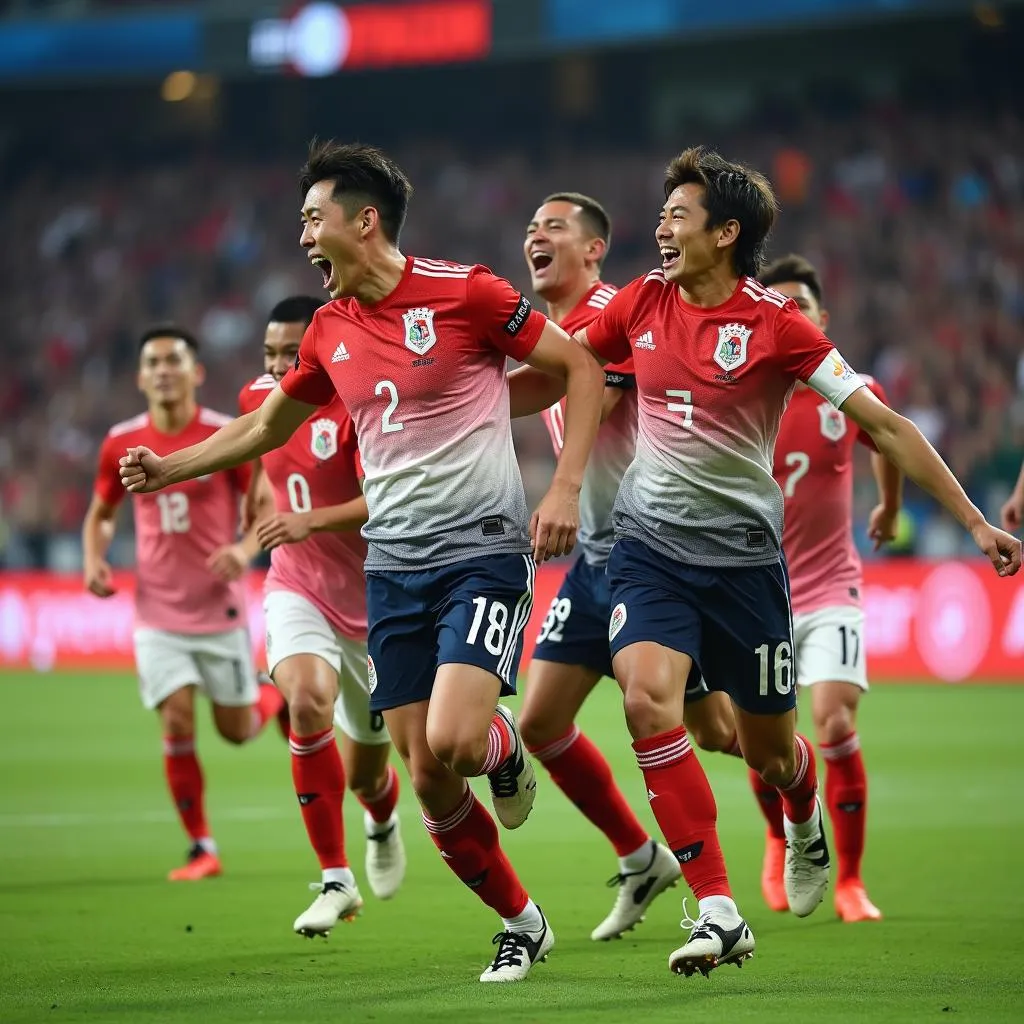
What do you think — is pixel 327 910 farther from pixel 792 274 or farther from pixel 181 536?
pixel 792 274

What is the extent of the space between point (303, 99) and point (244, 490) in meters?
26.8

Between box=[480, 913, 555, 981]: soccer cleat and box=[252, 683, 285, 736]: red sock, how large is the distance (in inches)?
155

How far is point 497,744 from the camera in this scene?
19.3 ft

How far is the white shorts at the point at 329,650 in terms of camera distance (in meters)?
7.38

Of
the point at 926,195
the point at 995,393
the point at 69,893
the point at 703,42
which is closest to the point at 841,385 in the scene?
the point at 69,893

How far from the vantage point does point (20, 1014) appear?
5.37 meters

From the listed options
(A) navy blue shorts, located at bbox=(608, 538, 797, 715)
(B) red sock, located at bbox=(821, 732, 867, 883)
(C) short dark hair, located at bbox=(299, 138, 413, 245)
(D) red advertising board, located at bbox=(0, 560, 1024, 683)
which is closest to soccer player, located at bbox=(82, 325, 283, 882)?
(B) red sock, located at bbox=(821, 732, 867, 883)

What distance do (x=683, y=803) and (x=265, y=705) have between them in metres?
4.71

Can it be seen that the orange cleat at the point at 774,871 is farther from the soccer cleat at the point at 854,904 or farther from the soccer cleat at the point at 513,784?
the soccer cleat at the point at 513,784

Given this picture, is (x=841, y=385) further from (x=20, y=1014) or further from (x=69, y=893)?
(x=69, y=893)

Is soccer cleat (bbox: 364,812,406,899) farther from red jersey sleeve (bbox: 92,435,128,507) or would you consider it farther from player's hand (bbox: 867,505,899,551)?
red jersey sleeve (bbox: 92,435,128,507)

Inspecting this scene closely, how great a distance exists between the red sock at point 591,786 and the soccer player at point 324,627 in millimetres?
865

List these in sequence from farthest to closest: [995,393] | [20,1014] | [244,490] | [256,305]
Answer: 1. [256,305]
2. [995,393]
3. [244,490]
4. [20,1014]

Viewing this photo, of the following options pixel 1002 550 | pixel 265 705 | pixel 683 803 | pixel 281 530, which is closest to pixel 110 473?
pixel 265 705
